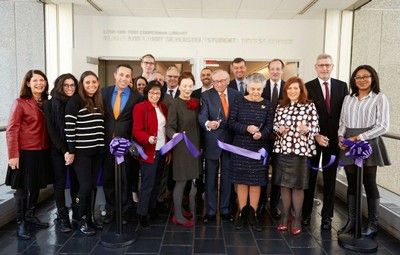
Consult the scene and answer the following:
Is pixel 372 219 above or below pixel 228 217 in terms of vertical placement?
above

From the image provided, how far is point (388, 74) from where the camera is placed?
5008 mm

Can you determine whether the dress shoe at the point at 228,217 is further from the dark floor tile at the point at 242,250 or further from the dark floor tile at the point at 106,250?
the dark floor tile at the point at 106,250

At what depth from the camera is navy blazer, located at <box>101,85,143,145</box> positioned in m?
3.44

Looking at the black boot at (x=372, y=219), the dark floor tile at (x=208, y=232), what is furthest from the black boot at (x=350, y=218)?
the dark floor tile at (x=208, y=232)

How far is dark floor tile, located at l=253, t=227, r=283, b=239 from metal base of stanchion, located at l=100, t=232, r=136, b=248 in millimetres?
1203

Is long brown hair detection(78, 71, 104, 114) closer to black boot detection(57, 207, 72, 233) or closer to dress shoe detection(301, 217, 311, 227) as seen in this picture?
black boot detection(57, 207, 72, 233)

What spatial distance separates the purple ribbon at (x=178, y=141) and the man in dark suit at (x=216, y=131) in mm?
174

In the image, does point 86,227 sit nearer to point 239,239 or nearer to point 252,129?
point 239,239

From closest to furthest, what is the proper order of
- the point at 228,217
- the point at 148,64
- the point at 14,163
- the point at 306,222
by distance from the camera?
the point at 14,163 < the point at 306,222 < the point at 228,217 < the point at 148,64

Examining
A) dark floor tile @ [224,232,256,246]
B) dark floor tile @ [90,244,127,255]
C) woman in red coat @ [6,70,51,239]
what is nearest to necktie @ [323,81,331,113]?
dark floor tile @ [224,232,256,246]

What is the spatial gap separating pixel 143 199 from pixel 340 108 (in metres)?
2.19

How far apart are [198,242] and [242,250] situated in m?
0.42

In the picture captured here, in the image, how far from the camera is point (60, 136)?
3.21 metres

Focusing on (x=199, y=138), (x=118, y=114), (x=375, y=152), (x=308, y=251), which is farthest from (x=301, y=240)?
(x=118, y=114)
